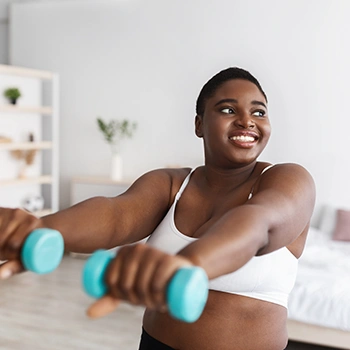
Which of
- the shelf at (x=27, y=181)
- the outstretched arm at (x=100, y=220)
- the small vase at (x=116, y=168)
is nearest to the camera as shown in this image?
the outstretched arm at (x=100, y=220)

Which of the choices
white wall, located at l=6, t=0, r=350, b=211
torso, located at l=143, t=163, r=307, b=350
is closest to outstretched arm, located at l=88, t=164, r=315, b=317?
torso, located at l=143, t=163, r=307, b=350

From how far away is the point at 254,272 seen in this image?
1074 millimetres

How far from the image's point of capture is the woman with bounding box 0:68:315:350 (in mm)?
967

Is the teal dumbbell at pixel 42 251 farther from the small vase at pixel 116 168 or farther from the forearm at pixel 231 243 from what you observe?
the small vase at pixel 116 168

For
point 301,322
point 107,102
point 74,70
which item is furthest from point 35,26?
point 301,322

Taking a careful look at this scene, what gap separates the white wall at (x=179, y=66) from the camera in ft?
17.6

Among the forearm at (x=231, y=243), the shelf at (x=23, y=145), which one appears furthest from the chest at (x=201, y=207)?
the shelf at (x=23, y=145)

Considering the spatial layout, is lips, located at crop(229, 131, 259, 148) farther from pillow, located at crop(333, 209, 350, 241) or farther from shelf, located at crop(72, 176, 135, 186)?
shelf, located at crop(72, 176, 135, 186)

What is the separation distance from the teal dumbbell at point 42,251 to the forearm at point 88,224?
0.65ft

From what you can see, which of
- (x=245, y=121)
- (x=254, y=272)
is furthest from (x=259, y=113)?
(x=254, y=272)

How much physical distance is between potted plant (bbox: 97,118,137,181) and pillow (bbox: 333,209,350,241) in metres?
2.26

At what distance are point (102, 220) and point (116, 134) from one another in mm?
5312

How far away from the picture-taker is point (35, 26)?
664 centimetres

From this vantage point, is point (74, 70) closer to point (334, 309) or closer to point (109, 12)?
point (109, 12)
